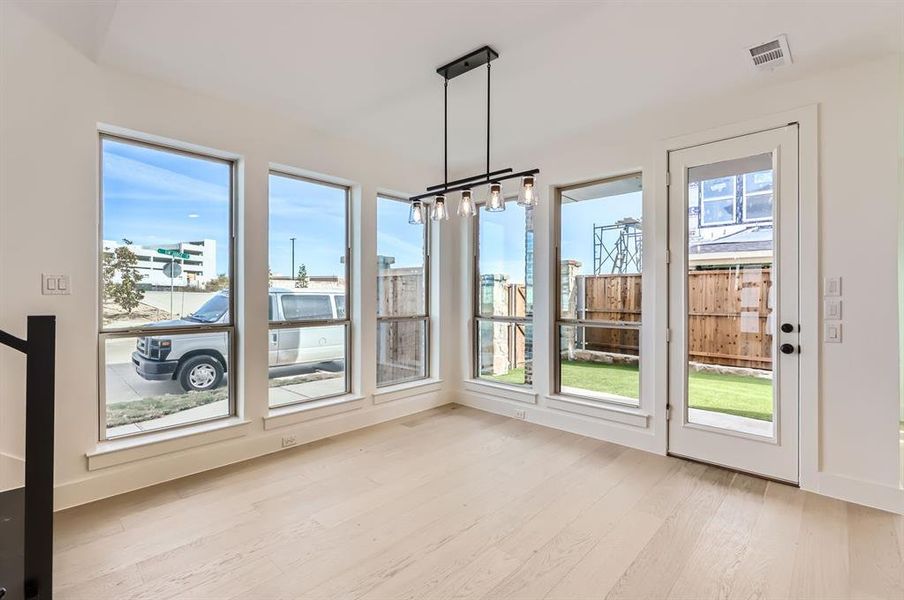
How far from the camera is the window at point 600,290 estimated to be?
380 centimetres

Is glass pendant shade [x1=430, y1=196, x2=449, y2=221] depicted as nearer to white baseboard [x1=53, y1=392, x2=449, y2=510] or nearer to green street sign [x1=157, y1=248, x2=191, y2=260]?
green street sign [x1=157, y1=248, x2=191, y2=260]

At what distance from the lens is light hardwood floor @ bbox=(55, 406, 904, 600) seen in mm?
1951

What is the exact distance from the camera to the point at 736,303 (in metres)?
3.23

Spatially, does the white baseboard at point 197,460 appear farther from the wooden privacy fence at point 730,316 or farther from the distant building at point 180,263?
the wooden privacy fence at point 730,316

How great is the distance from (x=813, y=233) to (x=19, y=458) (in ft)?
16.6

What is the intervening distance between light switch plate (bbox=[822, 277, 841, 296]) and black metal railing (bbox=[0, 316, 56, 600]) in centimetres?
409

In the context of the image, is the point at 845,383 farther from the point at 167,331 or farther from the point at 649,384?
the point at 167,331

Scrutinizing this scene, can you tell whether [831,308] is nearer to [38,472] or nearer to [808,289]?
[808,289]

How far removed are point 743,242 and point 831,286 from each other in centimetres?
60

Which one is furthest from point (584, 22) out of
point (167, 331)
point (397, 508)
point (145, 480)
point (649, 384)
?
point (145, 480)

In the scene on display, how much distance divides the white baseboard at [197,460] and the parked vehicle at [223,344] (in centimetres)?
50

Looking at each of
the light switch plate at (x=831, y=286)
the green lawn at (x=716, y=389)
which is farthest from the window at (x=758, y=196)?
the green lawn at (x=716, y=389)

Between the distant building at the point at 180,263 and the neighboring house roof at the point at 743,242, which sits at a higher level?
the neighboring house roof at the point at 743,242

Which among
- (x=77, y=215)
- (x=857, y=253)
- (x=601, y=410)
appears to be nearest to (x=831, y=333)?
(x=857, y=253)
